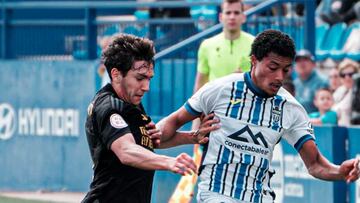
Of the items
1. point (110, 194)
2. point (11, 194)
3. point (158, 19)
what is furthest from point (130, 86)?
point (11, 194)

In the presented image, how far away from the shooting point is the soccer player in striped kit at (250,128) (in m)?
7.22

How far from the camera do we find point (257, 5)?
1328cm

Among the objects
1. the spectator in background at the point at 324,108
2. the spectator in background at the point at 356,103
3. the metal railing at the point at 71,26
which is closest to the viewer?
the spectator in background at the point at 324,108

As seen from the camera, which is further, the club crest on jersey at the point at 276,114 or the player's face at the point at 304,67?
the player's face at the point at 304,67

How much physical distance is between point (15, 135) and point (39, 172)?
658 mm

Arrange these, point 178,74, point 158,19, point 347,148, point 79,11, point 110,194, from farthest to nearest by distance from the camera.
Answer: point 79,11 → point 158,19 → point 178,74 → point 347,148 → point 110,194

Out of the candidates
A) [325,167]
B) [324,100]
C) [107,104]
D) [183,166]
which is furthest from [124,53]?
[324,100]

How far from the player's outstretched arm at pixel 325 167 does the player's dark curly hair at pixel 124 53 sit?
4.75ft

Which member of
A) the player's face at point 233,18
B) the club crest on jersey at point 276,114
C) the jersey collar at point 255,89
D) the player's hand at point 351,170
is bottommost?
the player's hand at point 351,170

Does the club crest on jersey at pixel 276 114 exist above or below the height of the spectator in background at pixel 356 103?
below

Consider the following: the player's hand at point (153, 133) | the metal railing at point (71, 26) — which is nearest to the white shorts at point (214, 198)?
the player's hand at point (153, 133)

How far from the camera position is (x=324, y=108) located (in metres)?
12.2

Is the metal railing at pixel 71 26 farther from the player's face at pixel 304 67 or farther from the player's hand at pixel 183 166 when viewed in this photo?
the player's hand at pixel 183 166

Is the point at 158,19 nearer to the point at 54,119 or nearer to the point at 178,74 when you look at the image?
the point at 178,74
